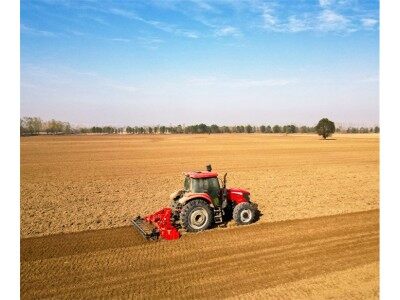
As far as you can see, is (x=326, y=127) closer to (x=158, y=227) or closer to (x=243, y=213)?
(x=243, y=213)

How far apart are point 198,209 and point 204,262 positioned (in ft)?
9.23

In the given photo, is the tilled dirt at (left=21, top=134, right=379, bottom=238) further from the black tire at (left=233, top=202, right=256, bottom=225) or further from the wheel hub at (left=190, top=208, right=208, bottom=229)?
the wheel hub at (left=190, top=208, right=208, bottom=229)

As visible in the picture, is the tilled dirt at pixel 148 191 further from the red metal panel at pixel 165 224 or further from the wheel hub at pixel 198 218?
the wheel hub at pixel 198 218

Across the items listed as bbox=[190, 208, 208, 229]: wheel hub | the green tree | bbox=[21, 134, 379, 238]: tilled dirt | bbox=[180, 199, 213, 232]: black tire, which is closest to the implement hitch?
bbox=[180, 199, 213, 232]: black tire

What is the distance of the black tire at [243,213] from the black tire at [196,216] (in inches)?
47.2

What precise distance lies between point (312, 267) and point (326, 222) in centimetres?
478

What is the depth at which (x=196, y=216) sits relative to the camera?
40.5 ft

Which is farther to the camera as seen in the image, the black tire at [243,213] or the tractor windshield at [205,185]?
the black tire at [243,213]

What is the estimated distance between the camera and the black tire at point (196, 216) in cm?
1219

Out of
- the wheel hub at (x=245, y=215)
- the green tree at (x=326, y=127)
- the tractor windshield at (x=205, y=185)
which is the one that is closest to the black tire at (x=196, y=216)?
the tractor windshield at (x=205, y=185)
